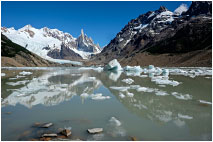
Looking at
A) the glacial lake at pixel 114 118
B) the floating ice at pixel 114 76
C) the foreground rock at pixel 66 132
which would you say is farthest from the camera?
the floating ice at pixel 114 76

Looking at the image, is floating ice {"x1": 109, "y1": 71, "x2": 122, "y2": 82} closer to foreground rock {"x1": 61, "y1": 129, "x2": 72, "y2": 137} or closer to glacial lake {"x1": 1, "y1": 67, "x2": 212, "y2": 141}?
glacial lake {"x1": 1, "y1": 67, "x2": 212, "y2": 141}

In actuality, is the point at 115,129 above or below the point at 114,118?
below

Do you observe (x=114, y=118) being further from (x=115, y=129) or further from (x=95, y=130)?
(x=95, y=130)

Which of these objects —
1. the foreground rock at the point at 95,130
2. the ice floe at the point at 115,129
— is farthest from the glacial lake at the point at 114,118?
the foreground rock at the point at 95,130

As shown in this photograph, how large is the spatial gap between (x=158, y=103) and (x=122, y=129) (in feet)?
13.3

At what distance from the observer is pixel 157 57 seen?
116 meters

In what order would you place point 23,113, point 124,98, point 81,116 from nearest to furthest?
1. point 81,116
2. point 23,113
3. point 124,98

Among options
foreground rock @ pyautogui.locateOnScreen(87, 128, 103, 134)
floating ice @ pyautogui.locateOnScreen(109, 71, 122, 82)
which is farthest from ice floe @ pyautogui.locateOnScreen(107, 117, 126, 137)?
floating ice @ pyautogui.locateOnScreen(109, 71, 122, 82)

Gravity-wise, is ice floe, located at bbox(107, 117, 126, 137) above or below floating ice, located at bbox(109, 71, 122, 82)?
below

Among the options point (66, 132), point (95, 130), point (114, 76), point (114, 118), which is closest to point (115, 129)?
A: point (95, 130)

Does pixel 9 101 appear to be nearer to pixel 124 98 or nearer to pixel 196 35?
pixel 124 98

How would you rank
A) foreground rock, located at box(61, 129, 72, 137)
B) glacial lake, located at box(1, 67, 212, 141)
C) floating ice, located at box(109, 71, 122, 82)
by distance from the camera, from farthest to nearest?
floating ice, located at box(109, 71, 122, 82), glacial lake, located at box(1, 67, 212, 141), foreground rock, located at box(61, 129, 72, 137)

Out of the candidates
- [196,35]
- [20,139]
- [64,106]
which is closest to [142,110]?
[64,106]

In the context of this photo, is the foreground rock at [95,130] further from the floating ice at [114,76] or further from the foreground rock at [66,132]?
the floating ice at [114,76]
